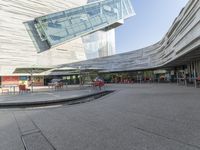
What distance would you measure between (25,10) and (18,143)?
45363 mm

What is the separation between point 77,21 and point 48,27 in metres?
7.75

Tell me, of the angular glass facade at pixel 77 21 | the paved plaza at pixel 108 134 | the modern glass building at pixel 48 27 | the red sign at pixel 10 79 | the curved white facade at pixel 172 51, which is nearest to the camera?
the paved plaza at pixel 108 134

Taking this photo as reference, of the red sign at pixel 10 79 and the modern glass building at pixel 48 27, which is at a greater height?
the modern glass building at pixel 48 27

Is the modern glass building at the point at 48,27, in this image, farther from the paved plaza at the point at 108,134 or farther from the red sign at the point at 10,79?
the paved plaza at the point at 108,134

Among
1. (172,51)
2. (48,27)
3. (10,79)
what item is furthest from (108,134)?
(48,27)

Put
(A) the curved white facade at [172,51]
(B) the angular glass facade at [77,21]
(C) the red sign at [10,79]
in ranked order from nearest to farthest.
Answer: (A) the curved white facade at [172,51] < (C) the red sign at [10,79] < (B) the angular glass facade at [77,21]

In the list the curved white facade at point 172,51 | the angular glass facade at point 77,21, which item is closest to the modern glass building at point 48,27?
the angular glass facade at point 77,21

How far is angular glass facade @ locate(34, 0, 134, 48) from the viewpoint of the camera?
143 feet

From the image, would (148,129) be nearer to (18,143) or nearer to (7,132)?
(18,143)

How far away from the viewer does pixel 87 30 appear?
47969mm

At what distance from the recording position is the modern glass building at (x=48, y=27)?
39.2 m

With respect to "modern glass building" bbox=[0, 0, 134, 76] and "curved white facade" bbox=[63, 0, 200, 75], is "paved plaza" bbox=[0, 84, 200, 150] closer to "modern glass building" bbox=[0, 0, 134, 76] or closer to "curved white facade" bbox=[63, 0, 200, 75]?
"curved white facade" bbox=[63, 0, 200, 75]


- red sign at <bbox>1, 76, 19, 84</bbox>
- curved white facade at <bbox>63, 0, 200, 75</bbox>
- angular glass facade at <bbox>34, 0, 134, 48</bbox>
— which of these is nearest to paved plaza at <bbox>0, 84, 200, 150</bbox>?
curved white facade at <bbox>63, 0, 200, 75</bbox>

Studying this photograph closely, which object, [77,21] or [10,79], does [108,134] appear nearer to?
[10,79]
